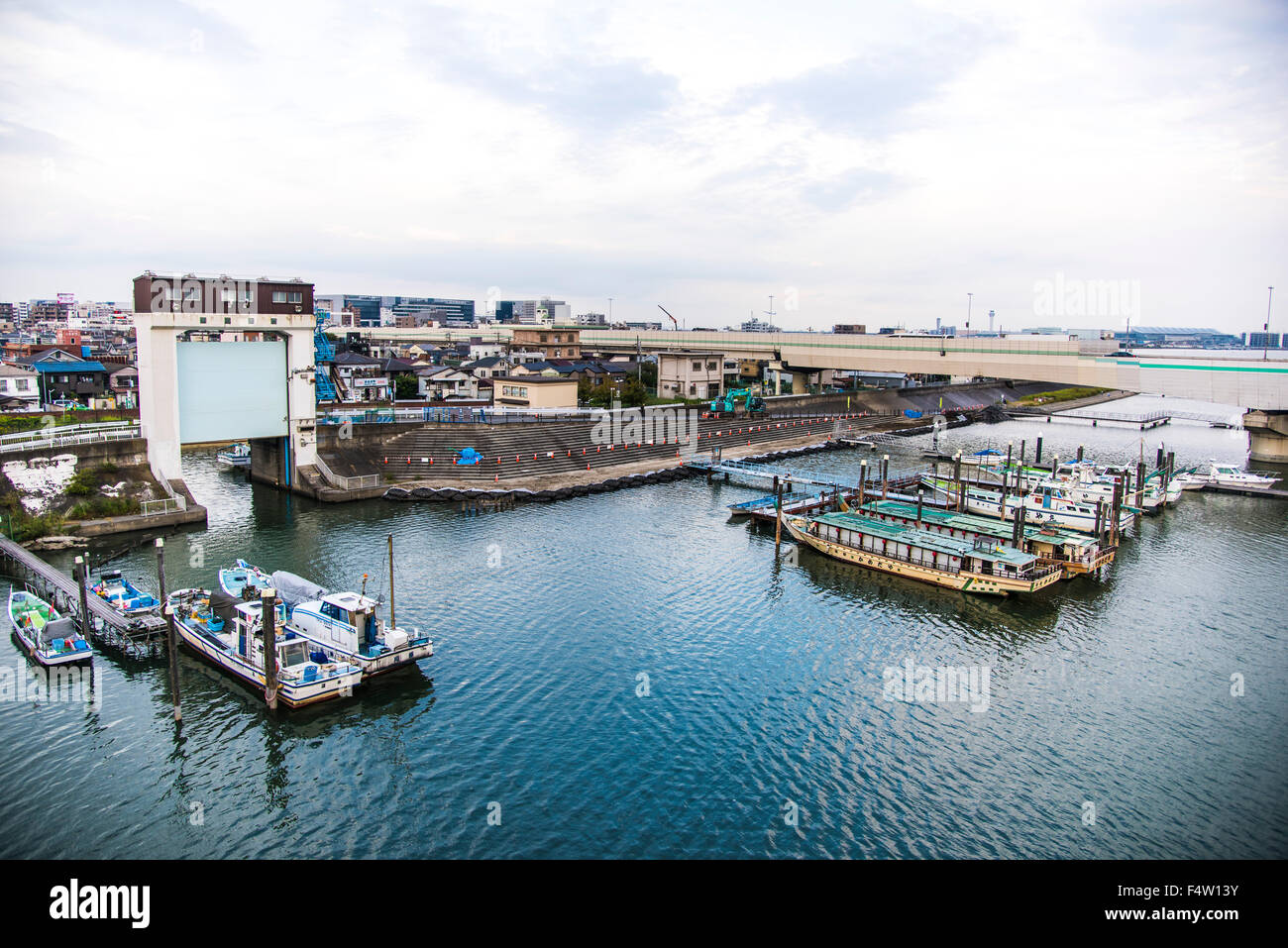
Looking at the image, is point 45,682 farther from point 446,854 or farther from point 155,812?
point 446,854

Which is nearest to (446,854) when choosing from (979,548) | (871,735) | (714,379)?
(871,735)

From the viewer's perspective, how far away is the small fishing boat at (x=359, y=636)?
19.6m

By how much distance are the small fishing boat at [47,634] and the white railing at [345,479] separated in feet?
54.1

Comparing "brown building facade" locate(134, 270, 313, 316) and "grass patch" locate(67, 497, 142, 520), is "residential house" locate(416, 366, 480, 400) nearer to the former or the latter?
"brown building facade" locate(134, 270, 313, 316)

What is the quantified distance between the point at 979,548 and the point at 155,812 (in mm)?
25760

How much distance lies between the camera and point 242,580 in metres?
24.5

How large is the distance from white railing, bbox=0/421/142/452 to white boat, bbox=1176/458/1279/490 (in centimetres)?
5433

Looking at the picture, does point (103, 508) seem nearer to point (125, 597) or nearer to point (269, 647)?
point (125, 597)

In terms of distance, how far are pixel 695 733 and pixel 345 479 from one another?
26.9m

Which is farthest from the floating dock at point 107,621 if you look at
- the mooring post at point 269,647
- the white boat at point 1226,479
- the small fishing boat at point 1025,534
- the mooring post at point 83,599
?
the white boat at point 1226,479

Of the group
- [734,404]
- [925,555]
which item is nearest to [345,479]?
[925,555]

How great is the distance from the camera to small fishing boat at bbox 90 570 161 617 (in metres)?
22.4

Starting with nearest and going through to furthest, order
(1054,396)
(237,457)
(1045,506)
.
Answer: (1045,506), (237,457), (1054,396)

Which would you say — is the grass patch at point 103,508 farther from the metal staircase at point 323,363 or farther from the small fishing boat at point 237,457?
the metal staircase at point 323,363
